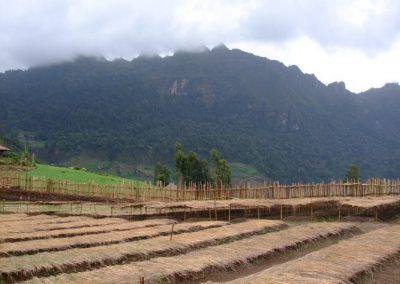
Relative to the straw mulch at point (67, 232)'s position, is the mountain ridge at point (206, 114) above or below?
above

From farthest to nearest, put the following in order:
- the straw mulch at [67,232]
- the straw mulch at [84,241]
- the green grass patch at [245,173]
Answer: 1. the green grass patch at [245,173]
2. the straw mulch at [67,232]
3. the straw mulch at [84,241]

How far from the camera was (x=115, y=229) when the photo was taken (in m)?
14.9

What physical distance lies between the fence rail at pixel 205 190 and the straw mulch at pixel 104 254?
434 inches

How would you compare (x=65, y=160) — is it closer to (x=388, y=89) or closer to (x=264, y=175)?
(x=264, y=175)

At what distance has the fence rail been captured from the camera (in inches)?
918

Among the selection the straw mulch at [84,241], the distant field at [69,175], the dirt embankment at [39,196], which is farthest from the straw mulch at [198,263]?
the distant field at [69,175]

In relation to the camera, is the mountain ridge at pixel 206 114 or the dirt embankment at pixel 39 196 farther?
the mountain ridge at pixel 206 114

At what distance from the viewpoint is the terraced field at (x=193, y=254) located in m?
7.98

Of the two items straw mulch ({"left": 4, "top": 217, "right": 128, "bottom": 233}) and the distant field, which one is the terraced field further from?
the distant field

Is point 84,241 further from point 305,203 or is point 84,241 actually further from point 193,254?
point 305,203

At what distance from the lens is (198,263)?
9.16 metres

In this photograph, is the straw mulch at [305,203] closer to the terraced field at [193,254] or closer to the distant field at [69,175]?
the terraced field at [193,254]

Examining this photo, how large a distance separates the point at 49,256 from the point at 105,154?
80.6 meters

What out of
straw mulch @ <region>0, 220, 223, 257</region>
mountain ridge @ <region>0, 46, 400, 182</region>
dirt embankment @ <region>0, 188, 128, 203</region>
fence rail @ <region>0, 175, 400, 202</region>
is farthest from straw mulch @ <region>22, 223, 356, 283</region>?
mountain ridge @ <region>0, 46, 400, 182</region>
